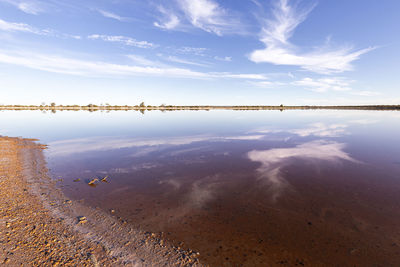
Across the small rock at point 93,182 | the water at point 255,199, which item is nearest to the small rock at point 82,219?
the water at point 255,199

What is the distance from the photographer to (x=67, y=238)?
6062mm

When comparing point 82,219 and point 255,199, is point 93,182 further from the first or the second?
point 255,199

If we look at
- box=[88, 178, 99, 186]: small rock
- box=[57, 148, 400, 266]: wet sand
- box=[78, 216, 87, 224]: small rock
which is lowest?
box=[57, 148, 400, 266]: wet sand

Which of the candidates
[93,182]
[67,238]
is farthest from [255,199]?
[93,182]

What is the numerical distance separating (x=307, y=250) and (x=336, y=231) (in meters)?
1.83

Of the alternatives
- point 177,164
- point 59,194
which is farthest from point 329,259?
point 59,194

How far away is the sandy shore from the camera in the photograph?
5.27m

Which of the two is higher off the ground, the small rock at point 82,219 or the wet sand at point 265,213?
the small rock at point 82,219

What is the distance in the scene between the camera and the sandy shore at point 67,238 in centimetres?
527

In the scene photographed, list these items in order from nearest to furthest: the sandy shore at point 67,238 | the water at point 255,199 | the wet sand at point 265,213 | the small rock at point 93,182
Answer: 1. the sandy shore at point 67,238
2. the wet sand at point 265,213
3. the water at point 255,199
4. the small rock at point 93,182

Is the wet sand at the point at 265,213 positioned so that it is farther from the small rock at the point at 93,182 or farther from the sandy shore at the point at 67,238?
the sandy shore at the point at 67,238

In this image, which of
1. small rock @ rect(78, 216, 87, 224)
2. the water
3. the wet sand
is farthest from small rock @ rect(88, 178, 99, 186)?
small rock @ rect(78, 216, 87, 224)

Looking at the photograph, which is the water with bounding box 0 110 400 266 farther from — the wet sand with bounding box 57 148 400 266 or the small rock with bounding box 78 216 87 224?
the small rock with bounding box 78 216 87 224

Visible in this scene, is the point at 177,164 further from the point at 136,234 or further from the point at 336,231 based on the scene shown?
the point at 336,231
